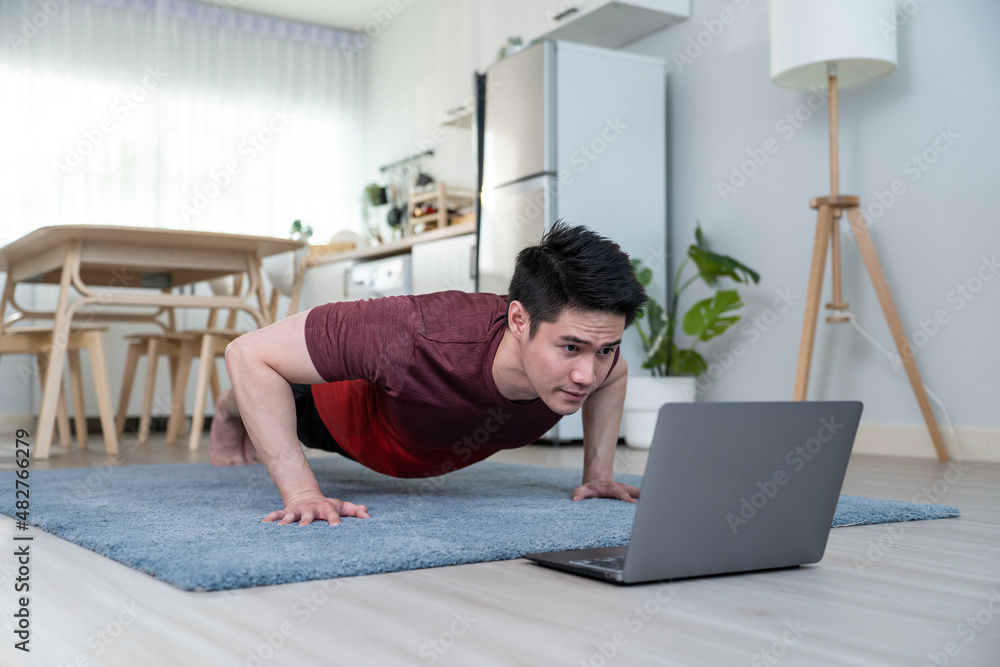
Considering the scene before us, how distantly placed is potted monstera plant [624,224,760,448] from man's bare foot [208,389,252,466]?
142 centimetres

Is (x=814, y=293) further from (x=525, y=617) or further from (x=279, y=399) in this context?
(x=525, y=617)

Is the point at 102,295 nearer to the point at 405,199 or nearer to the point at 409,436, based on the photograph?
the point at 409,436

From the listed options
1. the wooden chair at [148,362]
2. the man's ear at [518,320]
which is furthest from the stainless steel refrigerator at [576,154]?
the man's ear at [518,320]

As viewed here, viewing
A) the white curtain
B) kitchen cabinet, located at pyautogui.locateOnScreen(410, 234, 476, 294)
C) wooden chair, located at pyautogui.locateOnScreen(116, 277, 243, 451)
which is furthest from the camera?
the white curtain

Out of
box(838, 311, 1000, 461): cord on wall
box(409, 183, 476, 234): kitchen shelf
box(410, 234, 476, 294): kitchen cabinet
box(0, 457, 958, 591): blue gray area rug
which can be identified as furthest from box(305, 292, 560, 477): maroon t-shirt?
box(409, 183, 476, 234): kitchen shelf

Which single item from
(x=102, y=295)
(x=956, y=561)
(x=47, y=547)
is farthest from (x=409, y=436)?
(x=102, y=295)

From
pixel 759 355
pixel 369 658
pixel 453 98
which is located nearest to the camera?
pixel 369 658

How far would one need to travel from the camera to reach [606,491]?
1759mm

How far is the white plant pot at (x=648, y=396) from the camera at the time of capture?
3.42m

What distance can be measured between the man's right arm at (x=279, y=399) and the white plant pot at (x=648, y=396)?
207 centimetres

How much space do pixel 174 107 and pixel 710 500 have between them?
514cm

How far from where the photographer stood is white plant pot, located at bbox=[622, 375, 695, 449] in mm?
3424

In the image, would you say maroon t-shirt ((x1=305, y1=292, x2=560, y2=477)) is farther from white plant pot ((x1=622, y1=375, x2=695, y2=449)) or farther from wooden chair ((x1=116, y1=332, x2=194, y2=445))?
wooden chair ((x1=116, y1=332, x2=194, y2=445))

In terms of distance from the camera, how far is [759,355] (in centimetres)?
351
